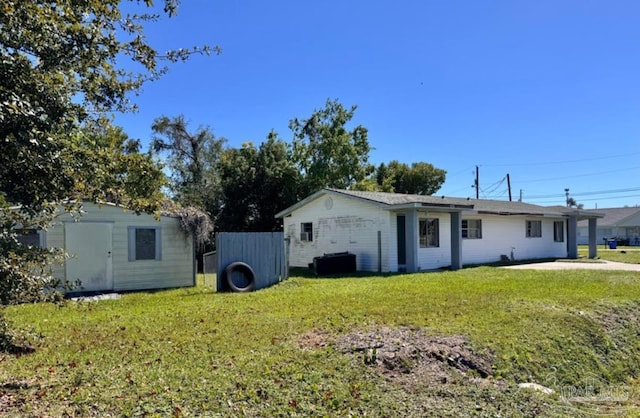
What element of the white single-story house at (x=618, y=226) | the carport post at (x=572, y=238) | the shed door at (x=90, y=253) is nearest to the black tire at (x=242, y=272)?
the shed door at (x=90, y=253)

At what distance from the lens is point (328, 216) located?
19828 mm

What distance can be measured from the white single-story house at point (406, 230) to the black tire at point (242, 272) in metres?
6.43

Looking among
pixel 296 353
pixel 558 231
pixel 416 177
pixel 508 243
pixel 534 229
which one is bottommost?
pixel 296 353

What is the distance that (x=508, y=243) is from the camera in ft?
75.3

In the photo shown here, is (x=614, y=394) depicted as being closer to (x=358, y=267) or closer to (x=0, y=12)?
(x=0, y=12)

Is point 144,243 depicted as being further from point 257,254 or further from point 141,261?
point 257,254

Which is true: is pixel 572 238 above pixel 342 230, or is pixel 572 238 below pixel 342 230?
below

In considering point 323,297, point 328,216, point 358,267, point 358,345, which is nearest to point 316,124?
point 328,216

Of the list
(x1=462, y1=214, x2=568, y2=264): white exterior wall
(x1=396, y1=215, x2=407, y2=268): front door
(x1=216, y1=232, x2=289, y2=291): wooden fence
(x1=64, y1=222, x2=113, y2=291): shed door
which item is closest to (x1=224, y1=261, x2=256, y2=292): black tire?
(x1=216, y1=232, x2=289, y2=291): wooden fence

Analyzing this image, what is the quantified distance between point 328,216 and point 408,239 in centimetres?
402

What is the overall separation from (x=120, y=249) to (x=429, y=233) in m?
11.8

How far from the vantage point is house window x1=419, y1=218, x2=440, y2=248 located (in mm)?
18766

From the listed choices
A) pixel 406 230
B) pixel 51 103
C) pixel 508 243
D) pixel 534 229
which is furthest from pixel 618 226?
pixel 51 103

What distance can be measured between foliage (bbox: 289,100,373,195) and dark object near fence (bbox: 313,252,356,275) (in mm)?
12415
